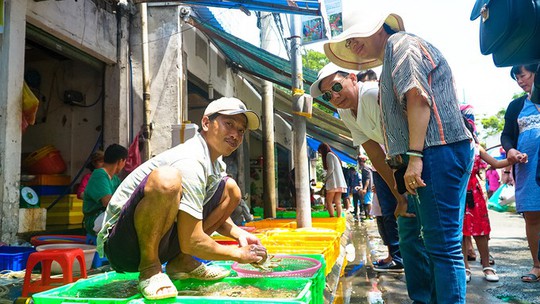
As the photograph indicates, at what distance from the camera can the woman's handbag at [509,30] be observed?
163 centimetres

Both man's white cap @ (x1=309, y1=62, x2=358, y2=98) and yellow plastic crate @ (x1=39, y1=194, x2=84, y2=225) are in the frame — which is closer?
man's white cap @ (x1=309, y1=62, x2=358, y2=98)

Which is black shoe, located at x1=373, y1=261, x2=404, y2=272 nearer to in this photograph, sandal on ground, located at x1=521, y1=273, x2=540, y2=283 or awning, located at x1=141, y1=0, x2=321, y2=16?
sandal on ground, located at x1=521, y1=273, x2=540, y2=283

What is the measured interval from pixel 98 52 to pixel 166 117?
1277 millimetres

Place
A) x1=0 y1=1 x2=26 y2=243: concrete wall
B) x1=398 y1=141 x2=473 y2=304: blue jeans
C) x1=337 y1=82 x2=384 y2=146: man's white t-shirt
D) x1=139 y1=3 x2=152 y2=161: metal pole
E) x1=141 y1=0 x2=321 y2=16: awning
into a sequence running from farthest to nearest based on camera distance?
x1=139 y1=3 x2=152 y2=161: metal pole → x1=141 y1=0 x2=321 y2=16: awning → x1=0 y1=1 x2=26 y2=243: concrete wall → x1=337 y1=82 x2=384 y2=146: man's white t-shirt → x1=398 y1=141 x2=473 y2=304: blue jeans

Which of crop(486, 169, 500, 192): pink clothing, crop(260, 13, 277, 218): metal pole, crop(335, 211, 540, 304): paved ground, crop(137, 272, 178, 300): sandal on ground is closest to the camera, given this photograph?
crop(137, 272, 178, 300): sandal on ground

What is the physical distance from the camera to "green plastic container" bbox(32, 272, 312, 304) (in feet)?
4.91

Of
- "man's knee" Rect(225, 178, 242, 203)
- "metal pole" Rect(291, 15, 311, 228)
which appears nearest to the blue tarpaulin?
"metal pole" Rect(291, 15, 311, 228)

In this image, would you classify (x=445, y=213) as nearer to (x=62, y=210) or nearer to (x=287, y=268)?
(x=287, y=268)

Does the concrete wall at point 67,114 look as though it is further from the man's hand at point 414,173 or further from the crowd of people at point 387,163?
the man's hand at point 414,173

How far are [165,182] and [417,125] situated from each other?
1175 millimetres

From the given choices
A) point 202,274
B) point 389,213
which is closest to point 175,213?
point 202,274

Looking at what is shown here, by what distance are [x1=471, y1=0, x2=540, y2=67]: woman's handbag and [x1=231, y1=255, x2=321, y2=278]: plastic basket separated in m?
1.41

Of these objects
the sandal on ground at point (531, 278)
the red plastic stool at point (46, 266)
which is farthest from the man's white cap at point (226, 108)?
the sandal on ground at point (531, 278)

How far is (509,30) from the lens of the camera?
1.68 m
